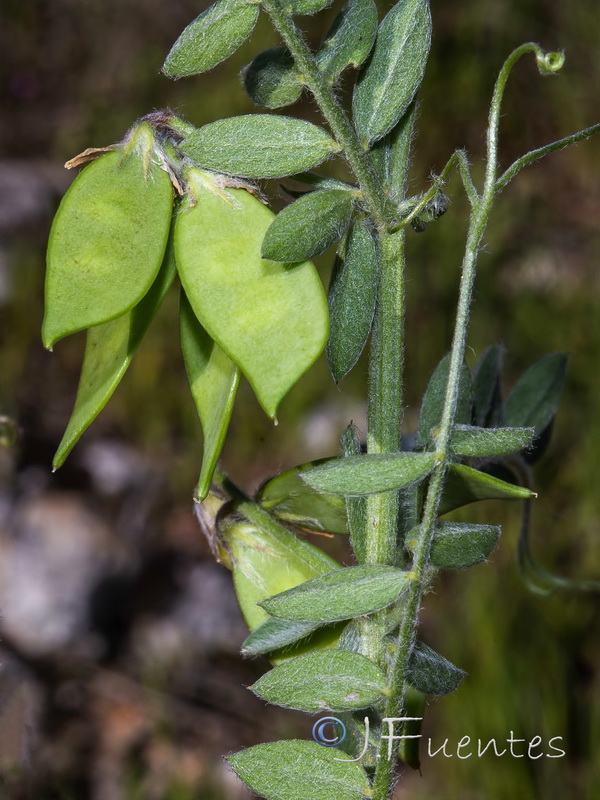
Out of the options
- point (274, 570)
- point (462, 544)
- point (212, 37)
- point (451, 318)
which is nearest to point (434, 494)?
point (462, 544)

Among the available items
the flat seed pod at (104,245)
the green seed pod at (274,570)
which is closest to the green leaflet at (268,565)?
the green seed pod at (274,570)

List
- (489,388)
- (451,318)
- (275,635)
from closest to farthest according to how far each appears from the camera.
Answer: (275,635) → (489,388) → (451,318)

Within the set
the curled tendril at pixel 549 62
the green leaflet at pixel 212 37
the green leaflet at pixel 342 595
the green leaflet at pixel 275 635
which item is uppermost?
the green leaflet at pixel 212 37

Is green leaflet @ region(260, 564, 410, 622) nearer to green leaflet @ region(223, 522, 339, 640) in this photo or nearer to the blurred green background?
green leaflet @ region(223, 522, 339, 640)

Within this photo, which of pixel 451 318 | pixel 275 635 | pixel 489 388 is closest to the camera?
pixel 275 635

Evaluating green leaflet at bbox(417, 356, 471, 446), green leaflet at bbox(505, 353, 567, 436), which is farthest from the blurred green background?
green leaflet at bbox(417, 356, 471, 446)

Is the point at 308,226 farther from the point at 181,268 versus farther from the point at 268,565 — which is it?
the point at 268,565

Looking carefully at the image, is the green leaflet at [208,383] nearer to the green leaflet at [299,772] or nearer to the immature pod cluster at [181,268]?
the immature pod cluster at [181,268]

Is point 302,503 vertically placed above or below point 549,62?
below
